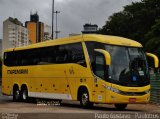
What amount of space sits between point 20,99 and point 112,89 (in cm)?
1058

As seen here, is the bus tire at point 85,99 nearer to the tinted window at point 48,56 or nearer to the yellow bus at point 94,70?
the yellow bus at point 94,70

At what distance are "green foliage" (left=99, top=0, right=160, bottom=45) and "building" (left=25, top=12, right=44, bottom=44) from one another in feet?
219

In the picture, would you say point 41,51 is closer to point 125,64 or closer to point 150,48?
point 125,64

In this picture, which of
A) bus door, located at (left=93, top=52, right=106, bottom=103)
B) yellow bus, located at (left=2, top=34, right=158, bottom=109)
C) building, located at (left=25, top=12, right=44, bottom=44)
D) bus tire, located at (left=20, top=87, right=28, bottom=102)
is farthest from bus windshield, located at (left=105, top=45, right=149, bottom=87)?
building, located at (left=25, top=12, right=44, bottom=44)

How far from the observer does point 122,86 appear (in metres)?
24.9

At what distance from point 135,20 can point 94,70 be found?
210ft

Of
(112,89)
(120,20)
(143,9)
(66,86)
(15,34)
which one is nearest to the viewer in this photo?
(112,89)

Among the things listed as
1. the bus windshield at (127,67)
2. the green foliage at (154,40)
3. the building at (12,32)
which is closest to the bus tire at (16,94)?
the bus windshield at (127,67)

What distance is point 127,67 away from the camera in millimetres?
25219

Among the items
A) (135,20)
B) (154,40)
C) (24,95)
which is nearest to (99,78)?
(24,95)

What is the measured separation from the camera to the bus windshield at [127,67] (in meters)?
25.0

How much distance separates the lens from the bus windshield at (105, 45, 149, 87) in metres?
25.0

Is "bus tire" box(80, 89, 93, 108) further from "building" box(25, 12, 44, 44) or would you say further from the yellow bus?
"building" box(25, 12, 44, 44)

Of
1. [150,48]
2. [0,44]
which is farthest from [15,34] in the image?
[150,48]
